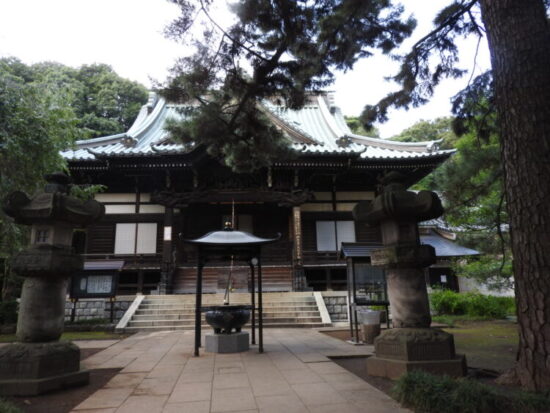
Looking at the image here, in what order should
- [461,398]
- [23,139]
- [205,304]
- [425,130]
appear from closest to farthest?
1. [461,398]
2. [23,139]
3. [205,304]
4. [425,130]

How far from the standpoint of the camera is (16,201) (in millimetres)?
4645

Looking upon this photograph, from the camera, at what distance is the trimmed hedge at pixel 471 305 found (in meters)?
12.1

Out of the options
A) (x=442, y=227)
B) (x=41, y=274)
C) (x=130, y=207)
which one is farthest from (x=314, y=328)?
(x=442, y=227)

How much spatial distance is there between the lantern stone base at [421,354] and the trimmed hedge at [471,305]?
9006mm

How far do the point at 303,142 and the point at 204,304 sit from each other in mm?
8162

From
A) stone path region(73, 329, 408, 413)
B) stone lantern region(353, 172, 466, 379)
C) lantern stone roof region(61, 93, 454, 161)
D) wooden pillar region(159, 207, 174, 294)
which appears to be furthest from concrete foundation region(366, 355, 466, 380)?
wooden pillar region(159, 207, 174, 294)

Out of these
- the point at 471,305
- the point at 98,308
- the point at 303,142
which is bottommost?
the point at 471,305

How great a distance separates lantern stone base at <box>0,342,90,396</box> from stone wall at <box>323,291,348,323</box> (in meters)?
8.81

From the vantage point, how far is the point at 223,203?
15.0 meters

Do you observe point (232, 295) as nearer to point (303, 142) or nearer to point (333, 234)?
point (333, 234)

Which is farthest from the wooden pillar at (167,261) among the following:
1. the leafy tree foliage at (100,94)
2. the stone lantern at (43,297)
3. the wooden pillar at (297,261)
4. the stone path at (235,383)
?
the leafy tree foliage at (100,94)

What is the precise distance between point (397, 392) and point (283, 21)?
5282 millimetres

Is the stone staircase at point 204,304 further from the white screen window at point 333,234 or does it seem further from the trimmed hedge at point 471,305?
the trimmed hedge at point 471,305

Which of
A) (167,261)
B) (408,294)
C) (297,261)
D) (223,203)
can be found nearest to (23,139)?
(167,261)
